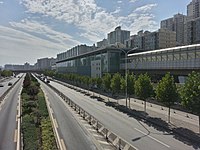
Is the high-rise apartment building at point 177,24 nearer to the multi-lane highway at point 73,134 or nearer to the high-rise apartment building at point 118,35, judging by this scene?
the high-rise apartment building at point 118,35

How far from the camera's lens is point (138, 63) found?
64.7 metres

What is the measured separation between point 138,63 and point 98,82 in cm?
1359

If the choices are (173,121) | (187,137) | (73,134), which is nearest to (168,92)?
(173,121)

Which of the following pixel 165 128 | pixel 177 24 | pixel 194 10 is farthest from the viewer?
pixel 194 10

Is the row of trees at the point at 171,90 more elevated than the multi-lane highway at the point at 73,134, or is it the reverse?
the row of trees at the point at 171,90

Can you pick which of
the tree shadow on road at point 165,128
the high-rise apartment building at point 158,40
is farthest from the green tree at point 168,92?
the high-rise apartment building at point 158,40

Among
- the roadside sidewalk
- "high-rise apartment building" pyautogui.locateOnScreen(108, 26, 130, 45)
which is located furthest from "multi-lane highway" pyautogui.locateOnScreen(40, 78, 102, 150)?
"high-rise apartment building" pyautogui.locateOnScreen(108, 26, 130, 45)

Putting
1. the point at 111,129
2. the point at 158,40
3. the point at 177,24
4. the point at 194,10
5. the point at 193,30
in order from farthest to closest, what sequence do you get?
the point at 194,10, the point at 177,24, the point at 158,40, the point at 193,30, the point at 111,129

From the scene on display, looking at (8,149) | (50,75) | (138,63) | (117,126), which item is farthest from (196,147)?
(50,75)

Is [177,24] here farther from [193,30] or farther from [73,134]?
[73,134]

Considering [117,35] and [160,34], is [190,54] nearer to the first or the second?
[160,34]

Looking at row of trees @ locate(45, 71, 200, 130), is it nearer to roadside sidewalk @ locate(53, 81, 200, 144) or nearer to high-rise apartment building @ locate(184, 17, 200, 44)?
roadside sidewalk @ locate(53, 81, 200, 144)

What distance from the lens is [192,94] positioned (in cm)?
2303

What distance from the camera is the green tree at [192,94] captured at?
74.3ft
